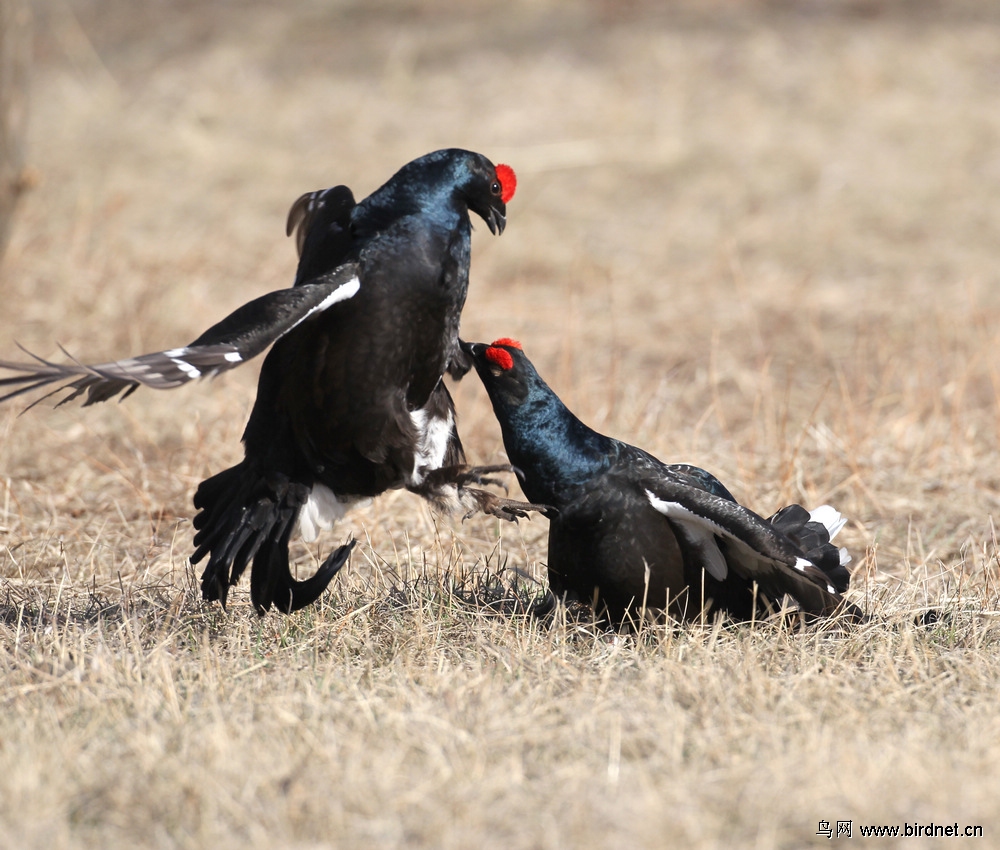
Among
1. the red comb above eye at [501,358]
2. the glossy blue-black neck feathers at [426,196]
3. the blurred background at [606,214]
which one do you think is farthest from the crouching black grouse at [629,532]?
the blurred background at [606,214]

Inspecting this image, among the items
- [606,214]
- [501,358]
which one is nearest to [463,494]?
[501,358]

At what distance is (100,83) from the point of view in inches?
545

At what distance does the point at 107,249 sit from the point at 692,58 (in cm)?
808

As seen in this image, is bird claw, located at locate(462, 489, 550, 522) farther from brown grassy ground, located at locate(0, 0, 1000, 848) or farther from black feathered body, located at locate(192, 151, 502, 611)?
brown grassy ground, located at locate(0, 0, 1000, 848)

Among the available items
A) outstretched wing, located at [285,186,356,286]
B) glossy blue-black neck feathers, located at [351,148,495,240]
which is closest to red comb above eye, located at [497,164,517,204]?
glossy blue-black neck feathers, located at [351,148,495,240]

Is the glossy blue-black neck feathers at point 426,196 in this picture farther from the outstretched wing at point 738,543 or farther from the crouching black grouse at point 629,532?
the outstretched wing at point 738,543

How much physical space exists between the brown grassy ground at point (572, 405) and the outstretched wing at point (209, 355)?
0.73 metres

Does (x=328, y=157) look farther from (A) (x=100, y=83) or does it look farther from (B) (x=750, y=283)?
(B) (x=750, y=283)

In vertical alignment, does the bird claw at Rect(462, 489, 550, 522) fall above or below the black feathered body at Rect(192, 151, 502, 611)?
below

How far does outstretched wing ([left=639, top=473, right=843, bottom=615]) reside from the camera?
135 inches

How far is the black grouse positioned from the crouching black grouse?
17 cm

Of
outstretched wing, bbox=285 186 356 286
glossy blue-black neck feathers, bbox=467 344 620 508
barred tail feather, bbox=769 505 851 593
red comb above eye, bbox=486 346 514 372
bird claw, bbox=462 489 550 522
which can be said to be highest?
outstretched wing, bbox=285 186 356 286

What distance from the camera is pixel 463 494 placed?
373 cm

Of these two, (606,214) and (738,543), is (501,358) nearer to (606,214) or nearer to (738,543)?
(738,543)
